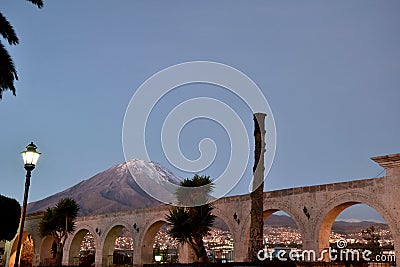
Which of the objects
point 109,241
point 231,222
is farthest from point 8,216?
point 109,241

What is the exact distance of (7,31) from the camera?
1172 cm

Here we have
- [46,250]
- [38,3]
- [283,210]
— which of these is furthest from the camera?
[46,250]

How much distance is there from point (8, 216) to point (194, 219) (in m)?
7.06

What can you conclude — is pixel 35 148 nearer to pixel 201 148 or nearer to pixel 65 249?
pixel 201 148

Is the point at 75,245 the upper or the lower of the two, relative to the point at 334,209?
lower

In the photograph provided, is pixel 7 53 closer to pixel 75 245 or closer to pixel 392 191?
pixel 392 191

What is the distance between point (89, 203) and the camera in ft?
293

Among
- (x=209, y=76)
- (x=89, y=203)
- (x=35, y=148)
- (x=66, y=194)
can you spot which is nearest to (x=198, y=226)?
(x=209, y=76)

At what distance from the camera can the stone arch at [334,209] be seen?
1494 centimetres

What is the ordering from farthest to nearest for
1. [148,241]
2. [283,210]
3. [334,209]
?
1. [148,241]
2. [283,210]
3. [334,209]

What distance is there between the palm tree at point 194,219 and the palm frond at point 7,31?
931 centimetres

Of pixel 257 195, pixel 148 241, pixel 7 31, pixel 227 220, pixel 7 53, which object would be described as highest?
pixel 7 31

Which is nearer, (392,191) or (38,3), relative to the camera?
(38,3)

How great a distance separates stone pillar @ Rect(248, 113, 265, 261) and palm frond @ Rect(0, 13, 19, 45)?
770 cm
